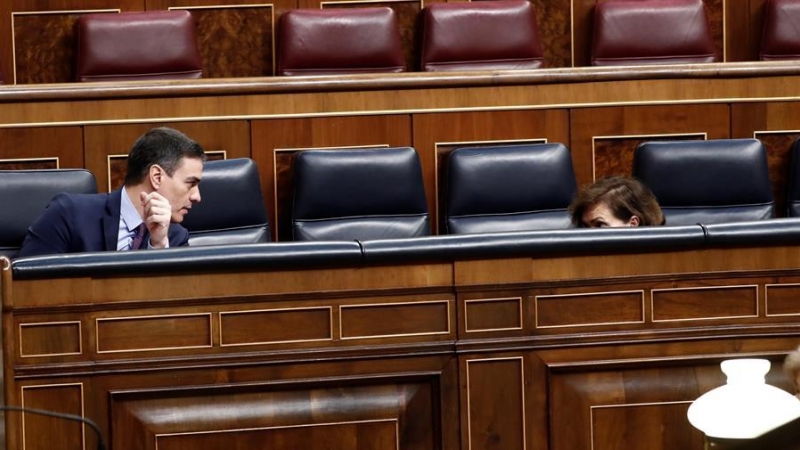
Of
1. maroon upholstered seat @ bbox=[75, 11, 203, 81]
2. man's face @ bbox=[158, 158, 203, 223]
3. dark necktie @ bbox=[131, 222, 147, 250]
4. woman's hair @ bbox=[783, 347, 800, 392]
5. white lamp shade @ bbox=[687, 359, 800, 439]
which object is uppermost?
maroon upholstered seat @ bbox=[75, 11, 203, 81]

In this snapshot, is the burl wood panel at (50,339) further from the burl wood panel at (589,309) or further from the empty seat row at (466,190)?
the empty seat row at (466,190)

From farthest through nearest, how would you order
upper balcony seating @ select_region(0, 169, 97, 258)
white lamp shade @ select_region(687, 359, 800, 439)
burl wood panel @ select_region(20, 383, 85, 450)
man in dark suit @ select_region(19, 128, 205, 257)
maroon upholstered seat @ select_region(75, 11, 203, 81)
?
maroon upholstered seat @ select_region(75, 11, 203, 81) → upper balcony seating @ select_region(0, 169, 97, 258) → man in dark suit @ select_region(19, 128, 205, 257) → burl wood panel @ select_region(20, 383, 85, 450) → white lamp shade @ select_region(687, 359, 800, 439)

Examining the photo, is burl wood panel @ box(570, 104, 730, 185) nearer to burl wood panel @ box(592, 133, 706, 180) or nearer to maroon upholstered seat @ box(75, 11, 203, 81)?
burl wood panel @ box(592, 133, 706, 180)

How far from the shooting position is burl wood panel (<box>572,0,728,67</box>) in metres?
1.57

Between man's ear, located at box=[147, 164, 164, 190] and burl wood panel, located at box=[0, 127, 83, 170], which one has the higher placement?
burl wood panel, located at box=[0, 127, 83, 170]

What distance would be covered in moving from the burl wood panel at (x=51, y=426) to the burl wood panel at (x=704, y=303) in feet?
1.12

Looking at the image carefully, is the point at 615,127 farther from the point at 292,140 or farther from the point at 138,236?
the point at 138,236

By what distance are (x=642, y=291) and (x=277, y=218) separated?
0.57 meters

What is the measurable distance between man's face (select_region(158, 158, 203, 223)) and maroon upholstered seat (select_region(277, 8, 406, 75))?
46 cm

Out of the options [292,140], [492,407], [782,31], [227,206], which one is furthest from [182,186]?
[782,31]

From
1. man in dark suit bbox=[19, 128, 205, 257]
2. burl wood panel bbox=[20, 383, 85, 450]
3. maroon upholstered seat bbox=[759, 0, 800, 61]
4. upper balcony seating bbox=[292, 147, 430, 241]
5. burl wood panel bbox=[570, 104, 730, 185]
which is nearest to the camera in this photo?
burl wood panel bbox=[20, 383, 85, 450]

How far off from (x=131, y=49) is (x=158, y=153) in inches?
18.6

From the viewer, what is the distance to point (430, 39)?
1456 millimetres

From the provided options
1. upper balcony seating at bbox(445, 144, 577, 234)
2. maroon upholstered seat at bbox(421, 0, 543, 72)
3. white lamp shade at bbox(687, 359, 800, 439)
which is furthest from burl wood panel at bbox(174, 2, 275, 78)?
white lamp shade at bbox(687, 359, 800, 439)
